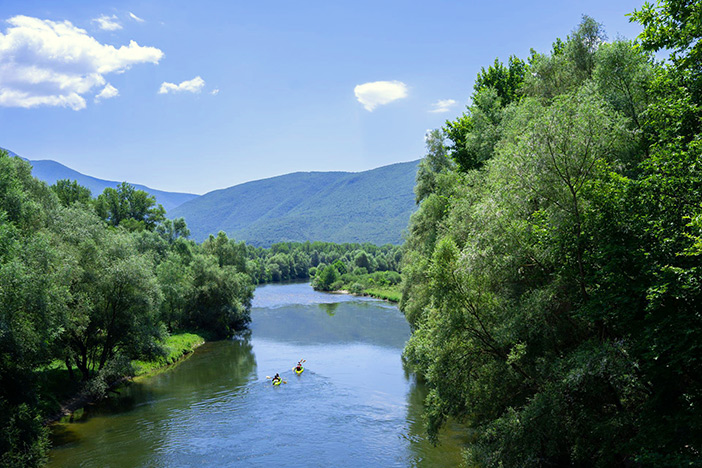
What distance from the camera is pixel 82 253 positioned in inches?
1059

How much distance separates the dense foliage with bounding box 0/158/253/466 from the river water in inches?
101

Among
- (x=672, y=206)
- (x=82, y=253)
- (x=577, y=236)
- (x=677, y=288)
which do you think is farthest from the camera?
(x=82, y=253)

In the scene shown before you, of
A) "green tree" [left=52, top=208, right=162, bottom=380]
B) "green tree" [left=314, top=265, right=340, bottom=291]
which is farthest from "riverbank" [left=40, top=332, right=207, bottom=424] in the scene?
"green tree" [left=314, top=265, right=340, bottom=291]

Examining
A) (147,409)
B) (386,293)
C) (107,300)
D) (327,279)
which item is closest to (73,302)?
(107,300)

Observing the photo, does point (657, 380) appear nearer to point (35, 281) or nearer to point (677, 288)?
point (677, 288)

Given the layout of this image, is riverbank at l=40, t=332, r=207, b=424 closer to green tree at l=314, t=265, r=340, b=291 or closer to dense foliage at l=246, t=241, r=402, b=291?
dense foliage at l=246, t=241, r=402, b=291

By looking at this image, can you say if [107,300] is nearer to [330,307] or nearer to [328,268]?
[330,307]

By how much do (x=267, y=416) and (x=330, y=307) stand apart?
4814 centimetres

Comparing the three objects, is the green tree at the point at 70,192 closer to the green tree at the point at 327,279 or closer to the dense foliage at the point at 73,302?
the dense foliage at the point at 73,302

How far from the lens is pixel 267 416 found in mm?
25281

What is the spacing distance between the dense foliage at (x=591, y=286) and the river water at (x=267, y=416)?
5.90 metres

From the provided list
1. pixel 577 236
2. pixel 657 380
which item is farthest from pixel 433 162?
pixel 657 380

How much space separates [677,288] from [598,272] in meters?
1.84

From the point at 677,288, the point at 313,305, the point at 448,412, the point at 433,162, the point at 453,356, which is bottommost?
the point at 313,305
